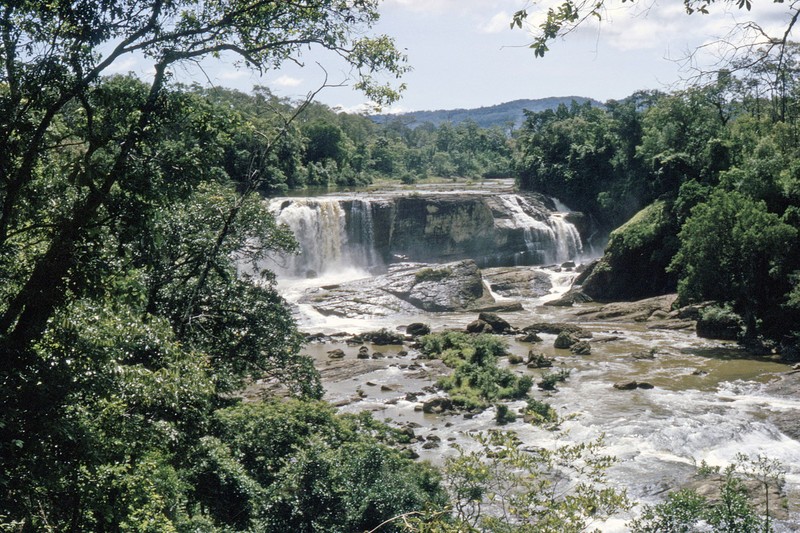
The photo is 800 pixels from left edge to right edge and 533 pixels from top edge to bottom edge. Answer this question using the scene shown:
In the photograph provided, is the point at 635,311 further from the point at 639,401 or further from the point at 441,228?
the point at 441,228

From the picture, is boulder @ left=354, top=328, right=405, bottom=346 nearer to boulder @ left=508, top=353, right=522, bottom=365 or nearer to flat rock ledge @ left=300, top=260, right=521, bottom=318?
flat rock ledge @ left=300, top=260, right=521, bottom=318

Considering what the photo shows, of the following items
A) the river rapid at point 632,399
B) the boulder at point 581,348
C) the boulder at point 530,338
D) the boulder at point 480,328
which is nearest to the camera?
the river rapid at point 632,399

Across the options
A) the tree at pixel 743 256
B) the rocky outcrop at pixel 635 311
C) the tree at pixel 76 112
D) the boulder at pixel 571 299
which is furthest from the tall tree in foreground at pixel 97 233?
the boulder at pixel 571 299

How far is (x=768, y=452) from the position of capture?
17.4 m

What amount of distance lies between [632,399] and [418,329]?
41.8 feet

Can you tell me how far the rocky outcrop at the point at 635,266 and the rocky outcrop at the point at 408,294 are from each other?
5.77m

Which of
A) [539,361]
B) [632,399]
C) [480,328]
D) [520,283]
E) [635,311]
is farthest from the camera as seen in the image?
[520,283]

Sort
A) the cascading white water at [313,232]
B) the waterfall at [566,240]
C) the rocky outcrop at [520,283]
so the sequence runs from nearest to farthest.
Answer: the rocky outcrop at [520,283] < the cascading white water at [313,232] < the waterfall at [566,240]

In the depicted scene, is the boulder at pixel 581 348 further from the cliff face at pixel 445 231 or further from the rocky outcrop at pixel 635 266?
the cliff face at pixel 445 231

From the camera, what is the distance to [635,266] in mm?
39469

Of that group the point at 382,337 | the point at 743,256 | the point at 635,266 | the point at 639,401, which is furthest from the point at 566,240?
the point at 639,401

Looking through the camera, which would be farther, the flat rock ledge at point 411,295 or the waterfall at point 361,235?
the waterfall at point 361,235

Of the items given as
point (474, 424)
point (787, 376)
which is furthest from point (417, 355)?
point (787, 376)

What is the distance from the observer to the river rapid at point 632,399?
1714 centimetres
